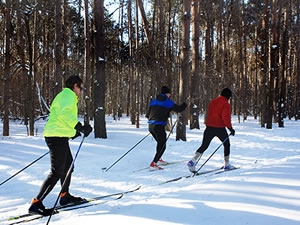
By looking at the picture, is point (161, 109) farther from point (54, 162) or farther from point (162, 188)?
point (54, 162)

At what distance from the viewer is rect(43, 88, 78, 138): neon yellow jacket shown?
4.43m

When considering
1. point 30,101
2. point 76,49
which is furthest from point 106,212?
point 76,49

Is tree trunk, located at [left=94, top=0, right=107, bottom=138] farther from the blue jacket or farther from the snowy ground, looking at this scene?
the blue jacket

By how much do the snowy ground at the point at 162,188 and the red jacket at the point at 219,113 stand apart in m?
1.16

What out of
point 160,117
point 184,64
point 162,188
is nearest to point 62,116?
point 162,188

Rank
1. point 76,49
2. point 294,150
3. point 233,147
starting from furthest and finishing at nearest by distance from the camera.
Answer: point 76,49
point 233,147
point 294,150

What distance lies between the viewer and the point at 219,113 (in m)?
7.00

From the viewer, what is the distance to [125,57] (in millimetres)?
31016

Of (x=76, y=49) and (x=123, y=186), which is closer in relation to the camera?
(x=123, y=186)

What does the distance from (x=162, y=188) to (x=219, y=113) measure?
7.77 ft

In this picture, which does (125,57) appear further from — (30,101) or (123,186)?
(123,186)

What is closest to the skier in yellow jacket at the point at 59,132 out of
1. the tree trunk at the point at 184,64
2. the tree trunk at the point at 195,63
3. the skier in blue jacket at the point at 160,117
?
the skier in blue jacket at the point at 160,117

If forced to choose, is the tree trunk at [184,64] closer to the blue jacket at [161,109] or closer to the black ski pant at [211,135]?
the blue jacket at [161,109]

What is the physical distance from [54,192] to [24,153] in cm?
350
